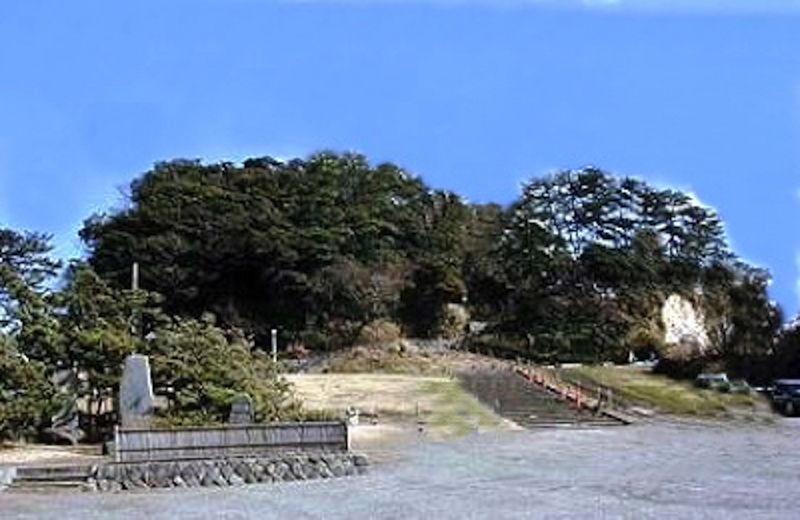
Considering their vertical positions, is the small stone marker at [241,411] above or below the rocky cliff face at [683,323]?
below

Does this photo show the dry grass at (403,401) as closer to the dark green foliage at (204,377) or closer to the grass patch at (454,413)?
the grass patch at (454,413)

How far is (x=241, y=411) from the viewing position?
21469 millimetres

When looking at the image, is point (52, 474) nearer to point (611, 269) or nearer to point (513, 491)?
point (513, 491)

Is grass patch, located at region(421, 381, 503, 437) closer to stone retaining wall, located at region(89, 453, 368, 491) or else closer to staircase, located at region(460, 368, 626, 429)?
staircase, located at region(460, 368, 626, 429)

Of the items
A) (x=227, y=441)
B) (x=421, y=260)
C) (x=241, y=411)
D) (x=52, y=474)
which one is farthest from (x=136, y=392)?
(x=421, y=260)

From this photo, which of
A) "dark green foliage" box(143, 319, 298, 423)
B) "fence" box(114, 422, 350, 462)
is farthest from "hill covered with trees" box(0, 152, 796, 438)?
"fence" box(114, 422, 350, 462)

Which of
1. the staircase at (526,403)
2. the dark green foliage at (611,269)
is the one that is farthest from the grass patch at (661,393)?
the dark green foliage at (611,269)

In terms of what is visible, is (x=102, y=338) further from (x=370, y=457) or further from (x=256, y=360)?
(x=370, y=457)

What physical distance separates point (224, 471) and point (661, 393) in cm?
2542

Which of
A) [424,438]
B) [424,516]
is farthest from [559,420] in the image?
[424,516]

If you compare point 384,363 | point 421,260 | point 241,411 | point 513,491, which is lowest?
point 513,491

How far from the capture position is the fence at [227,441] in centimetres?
1809

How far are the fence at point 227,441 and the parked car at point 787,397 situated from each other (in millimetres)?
22645

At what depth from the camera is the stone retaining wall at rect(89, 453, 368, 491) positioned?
687 inches
